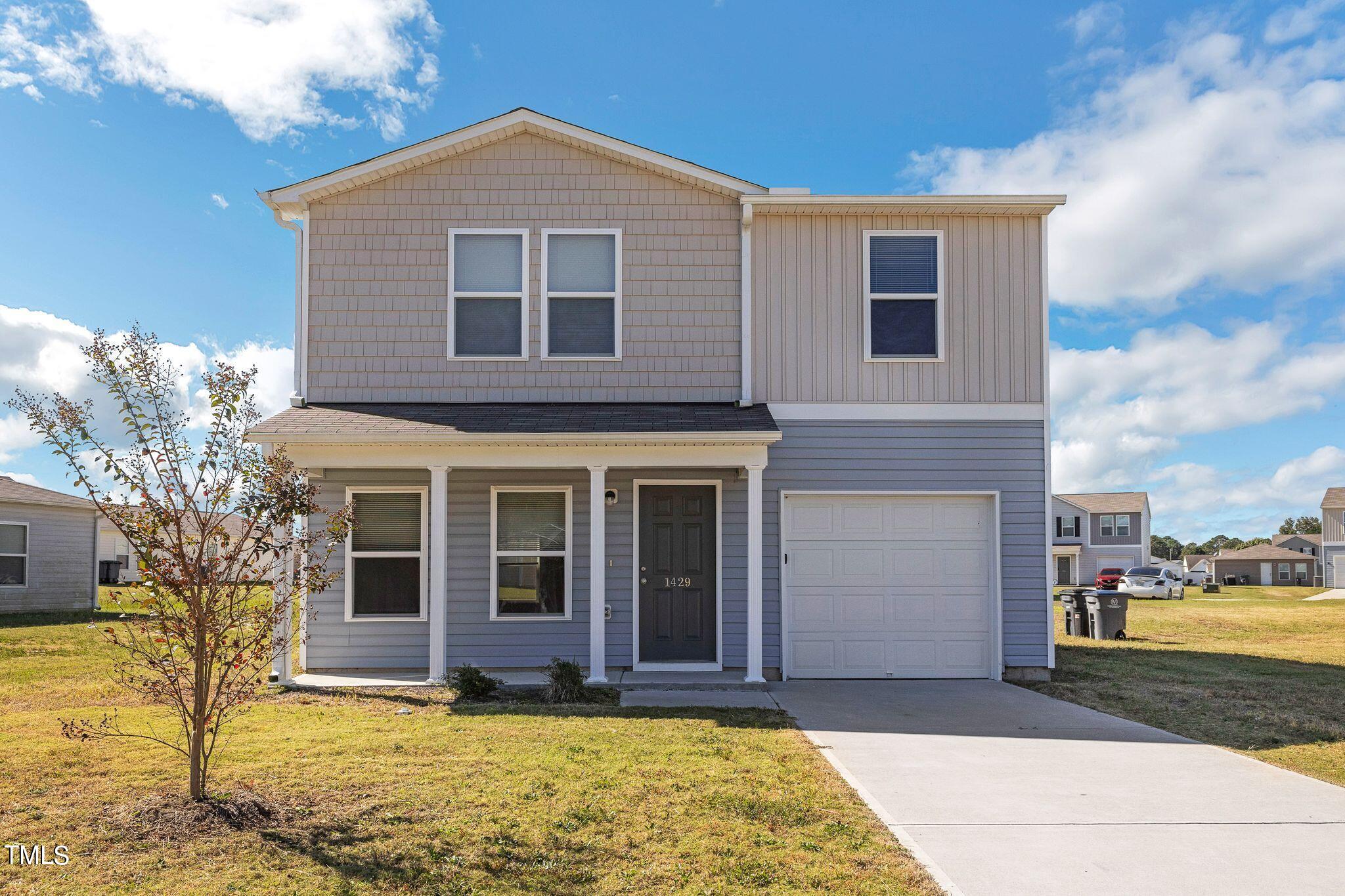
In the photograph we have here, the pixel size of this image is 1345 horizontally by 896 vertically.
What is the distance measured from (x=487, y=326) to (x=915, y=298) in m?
5.08

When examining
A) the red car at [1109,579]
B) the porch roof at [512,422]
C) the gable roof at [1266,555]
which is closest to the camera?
the porch roof at [512,422]

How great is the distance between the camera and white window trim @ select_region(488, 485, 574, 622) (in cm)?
1052

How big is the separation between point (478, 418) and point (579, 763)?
475 cm

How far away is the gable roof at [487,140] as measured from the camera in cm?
1064

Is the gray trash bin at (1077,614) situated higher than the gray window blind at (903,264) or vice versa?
the gray window blind at (903,264)

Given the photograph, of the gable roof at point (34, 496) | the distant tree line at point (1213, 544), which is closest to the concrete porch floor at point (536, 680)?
the gable roof at point (34, 496)

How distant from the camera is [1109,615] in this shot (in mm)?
16375

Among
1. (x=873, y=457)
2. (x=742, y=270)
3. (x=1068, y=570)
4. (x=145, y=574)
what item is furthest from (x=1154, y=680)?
(x=1068, y=570)

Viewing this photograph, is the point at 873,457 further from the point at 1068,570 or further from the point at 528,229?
the point at 1068,570

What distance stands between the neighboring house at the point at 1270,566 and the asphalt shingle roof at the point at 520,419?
207 ft

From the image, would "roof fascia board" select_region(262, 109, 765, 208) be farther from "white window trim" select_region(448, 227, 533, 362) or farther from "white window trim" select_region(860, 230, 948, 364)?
"white window trim" select_region(860, 230, 948, 364)

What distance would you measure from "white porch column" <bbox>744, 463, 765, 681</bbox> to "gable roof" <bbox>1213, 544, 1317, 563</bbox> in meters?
64.3

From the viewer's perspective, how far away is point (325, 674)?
10.4m

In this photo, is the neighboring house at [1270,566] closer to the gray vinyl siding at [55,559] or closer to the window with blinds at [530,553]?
the window with blinds at [530,553]
